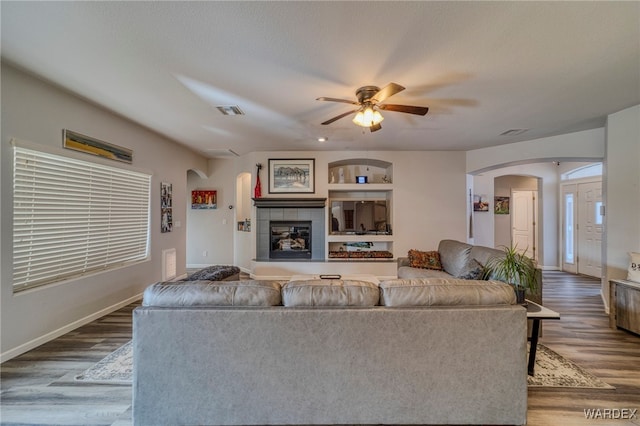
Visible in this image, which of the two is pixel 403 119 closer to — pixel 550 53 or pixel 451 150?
pixel 550 53

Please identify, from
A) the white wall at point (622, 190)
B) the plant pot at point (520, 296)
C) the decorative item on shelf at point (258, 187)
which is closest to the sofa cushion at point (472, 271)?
the plant pot at point (520, 296)

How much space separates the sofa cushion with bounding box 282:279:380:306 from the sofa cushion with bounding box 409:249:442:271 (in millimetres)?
2929

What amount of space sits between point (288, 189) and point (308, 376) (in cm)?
437

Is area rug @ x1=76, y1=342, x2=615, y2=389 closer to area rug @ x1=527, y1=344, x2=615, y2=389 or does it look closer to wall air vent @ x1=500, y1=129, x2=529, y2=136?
area rug @ x1=527, y1=344, x2=615, y2=389

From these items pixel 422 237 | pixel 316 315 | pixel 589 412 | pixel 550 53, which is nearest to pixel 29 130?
pixel 316 315

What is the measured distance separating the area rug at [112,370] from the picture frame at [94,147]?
90.0 inches

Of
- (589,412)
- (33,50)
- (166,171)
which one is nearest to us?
(589,412)

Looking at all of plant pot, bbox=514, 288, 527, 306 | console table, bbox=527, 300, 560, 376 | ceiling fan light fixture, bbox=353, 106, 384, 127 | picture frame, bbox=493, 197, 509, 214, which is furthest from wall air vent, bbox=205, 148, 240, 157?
picture frame, bbox=493, 197, 509, 214

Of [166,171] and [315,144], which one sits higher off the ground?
[315,144]

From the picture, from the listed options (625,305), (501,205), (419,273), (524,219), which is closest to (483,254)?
(419,273)

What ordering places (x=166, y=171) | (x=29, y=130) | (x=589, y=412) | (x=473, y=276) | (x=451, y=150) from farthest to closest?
(x=451, y=150) < (x=166, y=171) < (x=473, y=276) < (x=29, y=130) < (x=589, y=412)

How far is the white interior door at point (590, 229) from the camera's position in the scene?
5.61 m

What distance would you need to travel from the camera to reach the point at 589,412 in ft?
6.05

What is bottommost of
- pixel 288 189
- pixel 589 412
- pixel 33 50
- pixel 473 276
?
pixel 589 412
